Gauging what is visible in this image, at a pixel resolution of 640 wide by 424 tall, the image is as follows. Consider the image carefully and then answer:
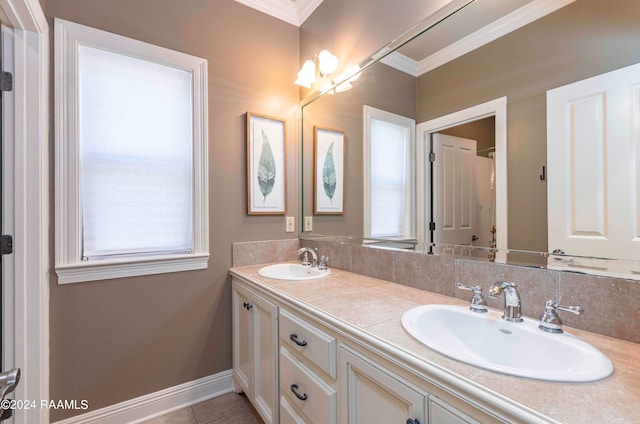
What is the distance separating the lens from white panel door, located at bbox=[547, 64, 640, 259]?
31.7 inches

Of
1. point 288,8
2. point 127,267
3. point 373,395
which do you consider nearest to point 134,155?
point 127,267

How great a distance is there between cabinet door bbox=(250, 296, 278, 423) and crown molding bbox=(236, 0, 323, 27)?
6.65 ft

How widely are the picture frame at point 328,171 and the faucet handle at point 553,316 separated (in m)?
1.27

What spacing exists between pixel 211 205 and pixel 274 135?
696mm

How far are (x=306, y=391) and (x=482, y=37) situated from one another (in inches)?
62.2

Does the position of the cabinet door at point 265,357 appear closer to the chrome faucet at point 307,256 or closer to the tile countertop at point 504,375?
the tile countertop at point 504,375

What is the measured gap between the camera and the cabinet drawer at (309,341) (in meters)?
1.00

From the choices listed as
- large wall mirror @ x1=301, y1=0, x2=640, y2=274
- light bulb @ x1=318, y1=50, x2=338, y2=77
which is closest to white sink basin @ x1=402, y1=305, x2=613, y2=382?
large wall mirror @ x1=301, y1=0, x2=640, y2=274

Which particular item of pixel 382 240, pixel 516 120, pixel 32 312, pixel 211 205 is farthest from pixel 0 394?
pixel 516 120

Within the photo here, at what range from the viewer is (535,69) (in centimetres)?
100

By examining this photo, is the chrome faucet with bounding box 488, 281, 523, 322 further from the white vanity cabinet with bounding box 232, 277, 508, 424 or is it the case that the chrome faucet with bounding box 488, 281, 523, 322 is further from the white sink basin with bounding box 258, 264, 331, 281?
the white sink basin with bounding box 258, 264, 331, 281

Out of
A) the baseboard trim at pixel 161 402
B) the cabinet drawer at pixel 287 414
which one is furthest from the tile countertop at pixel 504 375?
the baseboard trim at pixel 161 402

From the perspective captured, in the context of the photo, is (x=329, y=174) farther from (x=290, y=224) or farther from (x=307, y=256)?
(x=307, y=256)

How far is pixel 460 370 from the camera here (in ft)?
2.14
